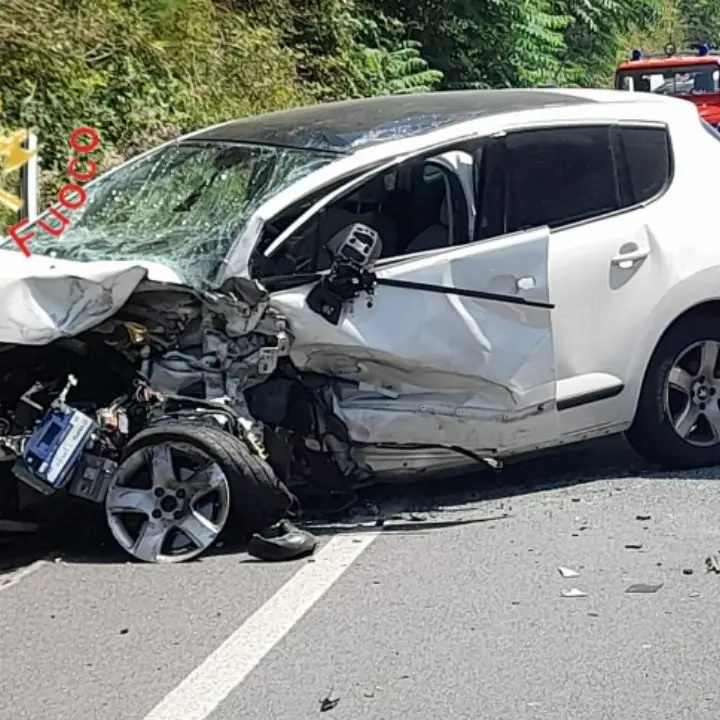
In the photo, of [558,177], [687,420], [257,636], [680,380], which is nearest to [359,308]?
[558,177]

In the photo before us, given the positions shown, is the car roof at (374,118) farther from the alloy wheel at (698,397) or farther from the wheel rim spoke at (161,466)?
the wheel rim spoke at (161,466)

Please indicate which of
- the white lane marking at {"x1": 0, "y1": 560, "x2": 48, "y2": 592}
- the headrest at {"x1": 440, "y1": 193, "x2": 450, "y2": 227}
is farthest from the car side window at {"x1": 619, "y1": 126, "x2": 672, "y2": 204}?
the white lane marking at {"x1": 0, "y1": 560, "x2": 48, "y2": 592}

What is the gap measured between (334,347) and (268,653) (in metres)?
1.59

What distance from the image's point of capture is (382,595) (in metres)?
5.43

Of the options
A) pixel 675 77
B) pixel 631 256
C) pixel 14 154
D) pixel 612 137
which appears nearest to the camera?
pixel 631 256

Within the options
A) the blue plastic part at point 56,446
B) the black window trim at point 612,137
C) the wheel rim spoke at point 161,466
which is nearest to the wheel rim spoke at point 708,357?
the black window trim at point 612,137

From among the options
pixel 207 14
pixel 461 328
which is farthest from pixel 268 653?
pixel 207 14

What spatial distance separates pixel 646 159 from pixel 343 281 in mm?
1902

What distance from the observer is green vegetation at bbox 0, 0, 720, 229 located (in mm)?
11703

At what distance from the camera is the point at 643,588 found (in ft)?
17.9

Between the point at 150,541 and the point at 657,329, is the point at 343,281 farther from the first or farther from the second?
the point at 657,329

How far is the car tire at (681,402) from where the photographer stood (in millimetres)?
6926

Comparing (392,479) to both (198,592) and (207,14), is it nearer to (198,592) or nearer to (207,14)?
(198,592)

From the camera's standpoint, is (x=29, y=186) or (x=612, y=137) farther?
(x=29, y=186)
